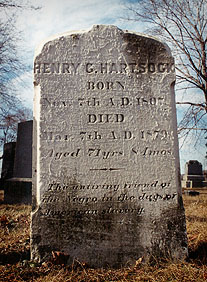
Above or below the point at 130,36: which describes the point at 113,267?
below

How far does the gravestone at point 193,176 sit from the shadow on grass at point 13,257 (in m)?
14.7

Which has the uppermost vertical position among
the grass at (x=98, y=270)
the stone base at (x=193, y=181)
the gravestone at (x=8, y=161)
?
the gravestone at (x=8, y=161)

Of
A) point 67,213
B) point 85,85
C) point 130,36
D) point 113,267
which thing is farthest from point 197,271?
point 130,36

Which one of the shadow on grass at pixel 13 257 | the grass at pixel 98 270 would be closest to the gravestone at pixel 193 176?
the grass at pixel 98 270

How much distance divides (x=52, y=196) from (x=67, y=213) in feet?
0.78

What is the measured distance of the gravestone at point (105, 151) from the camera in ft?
9.33

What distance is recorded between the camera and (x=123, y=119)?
3.08 meters

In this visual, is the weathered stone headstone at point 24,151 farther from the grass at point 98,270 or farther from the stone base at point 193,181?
the stone base at point 193,181

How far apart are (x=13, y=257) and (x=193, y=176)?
50.8 ft

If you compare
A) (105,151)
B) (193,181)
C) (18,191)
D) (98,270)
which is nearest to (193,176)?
(193,181)

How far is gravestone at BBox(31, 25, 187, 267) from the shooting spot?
2844mm

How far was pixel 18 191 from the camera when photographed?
7.04m

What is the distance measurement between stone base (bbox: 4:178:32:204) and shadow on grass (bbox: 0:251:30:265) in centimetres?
392

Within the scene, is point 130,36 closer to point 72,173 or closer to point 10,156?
point 72,173
